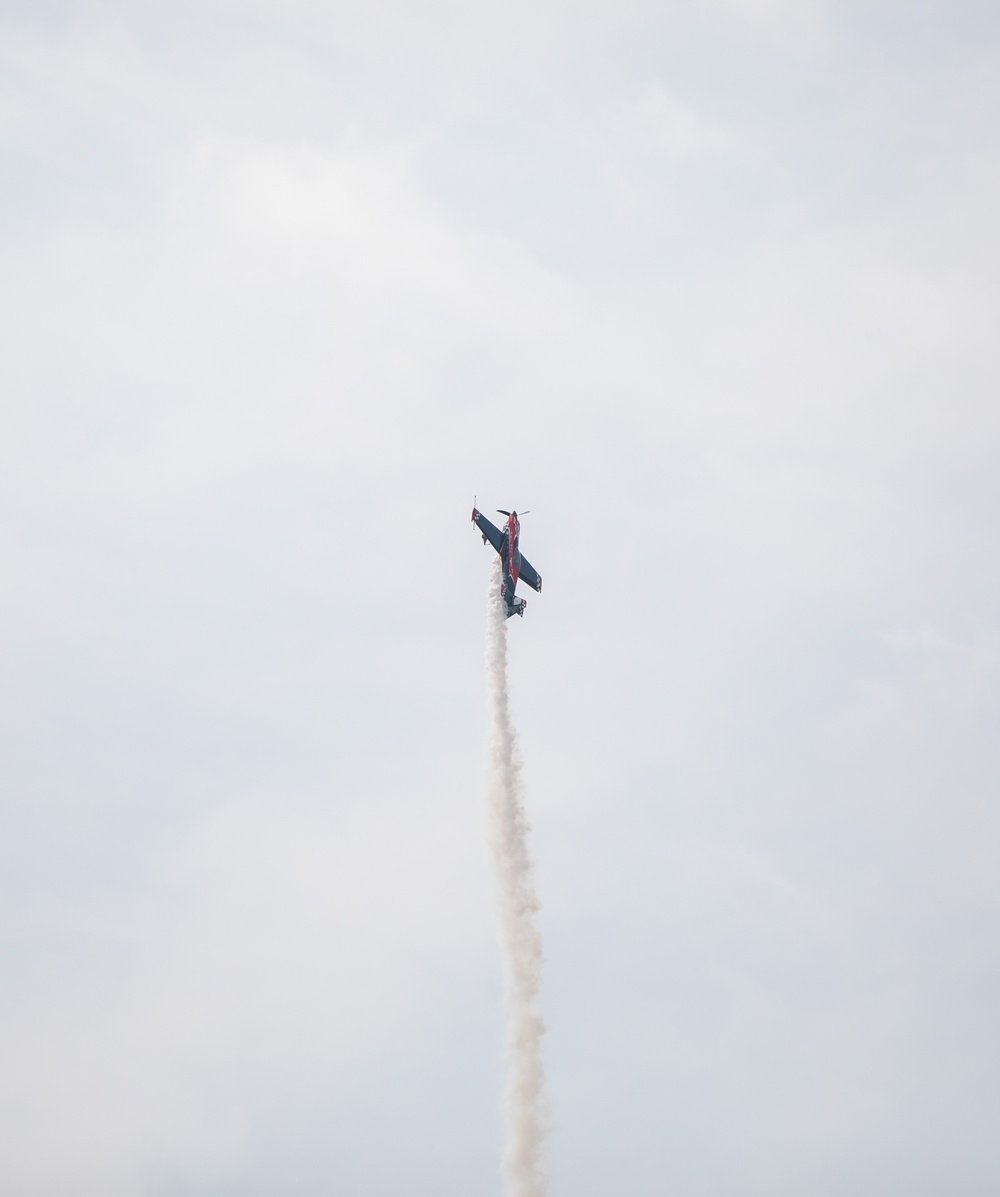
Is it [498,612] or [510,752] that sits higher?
[498,612]

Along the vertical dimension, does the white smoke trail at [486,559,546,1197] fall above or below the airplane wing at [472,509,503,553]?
below

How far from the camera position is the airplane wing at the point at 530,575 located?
540 ft

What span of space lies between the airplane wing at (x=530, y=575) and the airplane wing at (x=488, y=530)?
3645 mm

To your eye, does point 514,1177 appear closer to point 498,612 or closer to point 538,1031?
point 538,1031

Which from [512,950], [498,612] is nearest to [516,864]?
[512,950]

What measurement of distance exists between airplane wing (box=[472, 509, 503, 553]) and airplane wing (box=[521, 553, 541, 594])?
3.64m

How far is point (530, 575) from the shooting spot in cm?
16512

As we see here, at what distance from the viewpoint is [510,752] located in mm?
160250

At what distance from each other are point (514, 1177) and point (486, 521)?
2060 inches

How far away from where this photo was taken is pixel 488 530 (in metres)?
161

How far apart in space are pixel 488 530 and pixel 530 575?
6.43 meters

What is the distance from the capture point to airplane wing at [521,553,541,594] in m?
164

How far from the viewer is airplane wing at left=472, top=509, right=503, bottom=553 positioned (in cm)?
16088

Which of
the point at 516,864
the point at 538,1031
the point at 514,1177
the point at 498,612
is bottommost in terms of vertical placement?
the point at 514,1177
